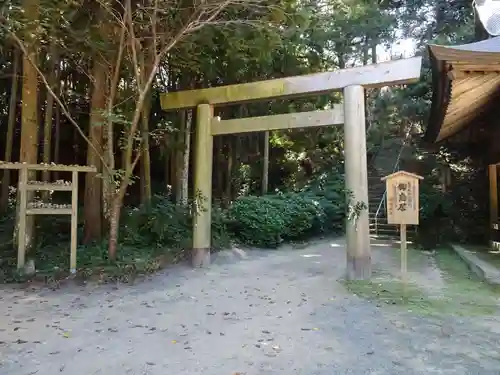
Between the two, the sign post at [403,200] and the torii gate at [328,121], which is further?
the torii gate at [328,121]

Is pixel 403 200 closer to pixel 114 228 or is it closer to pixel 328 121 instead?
pixel 328 121

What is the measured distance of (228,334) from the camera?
356cm

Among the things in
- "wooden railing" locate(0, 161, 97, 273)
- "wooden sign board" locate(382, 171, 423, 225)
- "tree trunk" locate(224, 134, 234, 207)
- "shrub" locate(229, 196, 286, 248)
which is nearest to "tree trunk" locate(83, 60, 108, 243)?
"wooden railing" locate(0, 161, 97, 273)

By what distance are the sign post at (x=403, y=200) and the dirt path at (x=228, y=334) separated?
1158mm

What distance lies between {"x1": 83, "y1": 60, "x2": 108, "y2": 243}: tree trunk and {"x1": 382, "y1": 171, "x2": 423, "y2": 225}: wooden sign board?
442cm

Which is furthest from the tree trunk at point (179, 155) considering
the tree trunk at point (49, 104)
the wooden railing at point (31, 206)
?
the wooden railing at point (31, 206)

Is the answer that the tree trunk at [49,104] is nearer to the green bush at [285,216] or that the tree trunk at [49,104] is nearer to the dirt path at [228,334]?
the dirt path at [228,334]

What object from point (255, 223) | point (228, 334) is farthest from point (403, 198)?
point (255, 223)

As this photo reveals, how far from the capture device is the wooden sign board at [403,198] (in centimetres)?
557

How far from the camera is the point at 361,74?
18.8 ft

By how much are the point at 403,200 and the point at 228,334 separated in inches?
127

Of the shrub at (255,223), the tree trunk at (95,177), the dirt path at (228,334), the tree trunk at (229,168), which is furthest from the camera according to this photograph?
the tree trunk at (229,168)

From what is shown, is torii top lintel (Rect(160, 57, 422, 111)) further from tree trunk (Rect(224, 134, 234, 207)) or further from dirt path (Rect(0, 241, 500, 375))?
tree trunk (Rect(224, 134, 234, 207))

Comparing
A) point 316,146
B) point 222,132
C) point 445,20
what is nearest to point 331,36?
point 316,146
